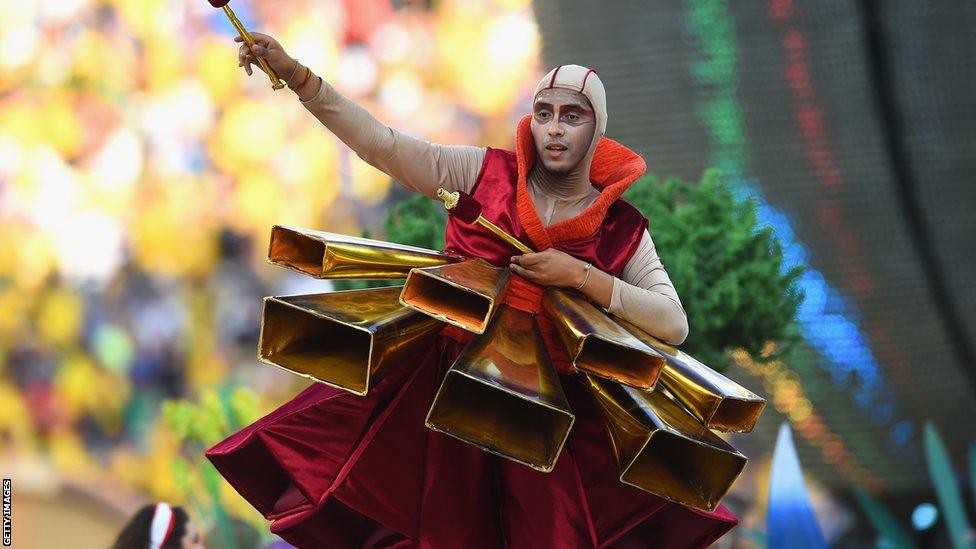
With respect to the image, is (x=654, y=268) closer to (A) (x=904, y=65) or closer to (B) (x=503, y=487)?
(B) (x=503, y=487)

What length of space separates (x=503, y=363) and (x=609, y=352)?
0.58 ft

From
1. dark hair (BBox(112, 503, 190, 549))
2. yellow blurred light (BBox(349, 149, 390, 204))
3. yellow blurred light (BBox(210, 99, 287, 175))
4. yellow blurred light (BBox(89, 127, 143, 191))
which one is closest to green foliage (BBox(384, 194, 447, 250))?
dark hair (BBox(112, 503, 190, 549))

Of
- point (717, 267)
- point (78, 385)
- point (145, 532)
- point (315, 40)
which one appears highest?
point (315, 40)

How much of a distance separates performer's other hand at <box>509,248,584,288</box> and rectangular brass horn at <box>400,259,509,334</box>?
0.39 ft

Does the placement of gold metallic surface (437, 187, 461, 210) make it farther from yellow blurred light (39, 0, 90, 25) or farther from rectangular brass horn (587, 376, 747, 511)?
yellow blurred light (39, 0, 90, 25)

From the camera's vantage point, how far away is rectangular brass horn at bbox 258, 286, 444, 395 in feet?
6.30

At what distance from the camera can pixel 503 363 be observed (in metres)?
1.92

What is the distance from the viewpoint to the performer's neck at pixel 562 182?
2.25 meters

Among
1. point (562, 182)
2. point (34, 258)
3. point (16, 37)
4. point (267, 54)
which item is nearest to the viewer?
point (267, 54)

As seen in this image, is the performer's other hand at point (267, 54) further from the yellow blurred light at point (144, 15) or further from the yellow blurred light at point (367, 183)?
the yellow blurred light at point (144, 15)

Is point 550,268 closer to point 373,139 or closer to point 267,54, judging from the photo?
point 373,139

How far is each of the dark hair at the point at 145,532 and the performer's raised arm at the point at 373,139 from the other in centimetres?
164

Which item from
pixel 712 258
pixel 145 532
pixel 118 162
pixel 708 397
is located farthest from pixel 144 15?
pixel 708 397

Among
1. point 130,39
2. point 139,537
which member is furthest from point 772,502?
point 130,39
